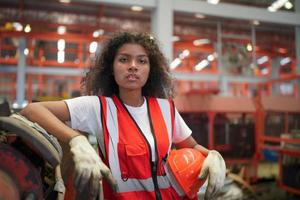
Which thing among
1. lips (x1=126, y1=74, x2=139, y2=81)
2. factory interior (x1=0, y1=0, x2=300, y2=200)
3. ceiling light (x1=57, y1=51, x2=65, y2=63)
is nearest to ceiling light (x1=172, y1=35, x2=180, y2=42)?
factory interior (x1=0, y1=0, x2=300, y2=200)

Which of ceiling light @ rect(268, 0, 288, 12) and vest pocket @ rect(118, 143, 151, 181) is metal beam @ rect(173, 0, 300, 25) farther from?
vest pocket @ rect(118, 143, 151, 181)

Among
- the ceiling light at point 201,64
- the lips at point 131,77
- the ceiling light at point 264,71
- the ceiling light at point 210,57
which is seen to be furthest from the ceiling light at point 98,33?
the ceiling light at point 264,71

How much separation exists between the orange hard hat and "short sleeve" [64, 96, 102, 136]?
0.44 meters

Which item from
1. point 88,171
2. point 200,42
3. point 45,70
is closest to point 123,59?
point 88,171

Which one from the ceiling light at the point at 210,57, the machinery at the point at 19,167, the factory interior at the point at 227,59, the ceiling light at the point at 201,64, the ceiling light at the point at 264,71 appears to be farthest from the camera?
the ceiling light at the point at 264,71

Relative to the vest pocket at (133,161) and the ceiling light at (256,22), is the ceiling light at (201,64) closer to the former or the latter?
the ceiling light at (256,22)

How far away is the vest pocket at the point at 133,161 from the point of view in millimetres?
1452

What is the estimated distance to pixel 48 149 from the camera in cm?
99

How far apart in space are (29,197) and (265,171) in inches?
208

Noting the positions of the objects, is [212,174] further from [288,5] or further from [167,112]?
[288,5]

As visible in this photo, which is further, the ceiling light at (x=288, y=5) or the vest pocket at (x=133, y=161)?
the ceiling light at (x=288, y=5)

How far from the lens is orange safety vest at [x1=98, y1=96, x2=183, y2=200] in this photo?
57.3 inches

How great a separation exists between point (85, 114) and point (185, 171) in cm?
61

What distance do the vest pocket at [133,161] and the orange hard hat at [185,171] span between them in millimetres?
123
